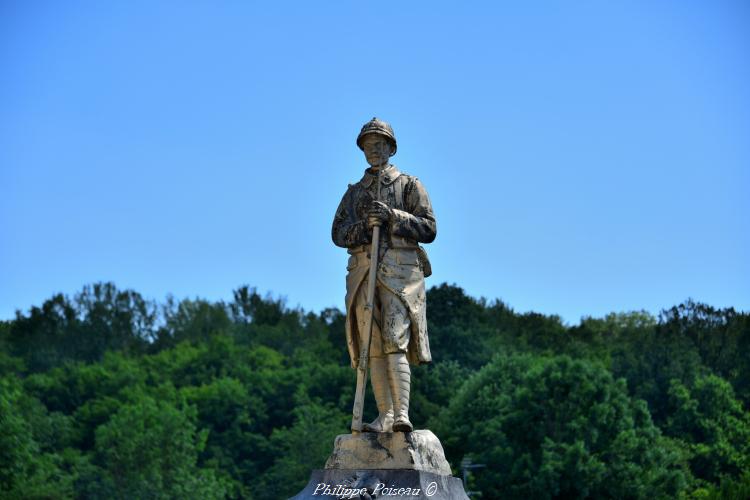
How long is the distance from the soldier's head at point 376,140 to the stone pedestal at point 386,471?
3.33 meters

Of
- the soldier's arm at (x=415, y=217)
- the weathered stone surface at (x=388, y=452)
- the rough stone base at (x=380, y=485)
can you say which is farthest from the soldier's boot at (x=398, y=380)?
the soldier's arm at (x=415, y=217)

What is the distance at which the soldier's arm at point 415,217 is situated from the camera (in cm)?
1941

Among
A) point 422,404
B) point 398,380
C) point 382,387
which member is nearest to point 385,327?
point 398,380

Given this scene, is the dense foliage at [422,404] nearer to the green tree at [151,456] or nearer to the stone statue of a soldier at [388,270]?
the green tree at [151,456]

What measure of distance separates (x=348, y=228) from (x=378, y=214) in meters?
0.54

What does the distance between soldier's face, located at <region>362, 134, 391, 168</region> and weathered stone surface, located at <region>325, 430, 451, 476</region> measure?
330 centimetres

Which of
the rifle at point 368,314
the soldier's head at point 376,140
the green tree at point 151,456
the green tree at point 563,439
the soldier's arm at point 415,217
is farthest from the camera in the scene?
the green tree at point 151,456

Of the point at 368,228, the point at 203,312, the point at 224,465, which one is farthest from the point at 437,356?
the point at 368,228

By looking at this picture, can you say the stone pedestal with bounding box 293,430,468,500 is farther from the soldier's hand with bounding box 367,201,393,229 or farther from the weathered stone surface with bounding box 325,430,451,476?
the soldier's hand with bounding box 367,201,393,229

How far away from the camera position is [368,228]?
19.6 meters

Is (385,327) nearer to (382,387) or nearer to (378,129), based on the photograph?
(382,387)

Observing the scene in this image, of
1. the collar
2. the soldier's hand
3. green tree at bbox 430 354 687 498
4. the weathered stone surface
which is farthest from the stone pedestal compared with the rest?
green tree at bbox 430 354 687 498

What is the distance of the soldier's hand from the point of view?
19.4 m
